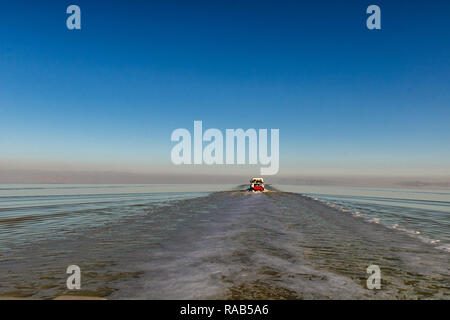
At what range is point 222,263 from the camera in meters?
10.2

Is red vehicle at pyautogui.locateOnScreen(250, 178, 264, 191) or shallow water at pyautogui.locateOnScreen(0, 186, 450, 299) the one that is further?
red vehicle at pyautogui.locateOnScreen(250, 178, 264, 191)

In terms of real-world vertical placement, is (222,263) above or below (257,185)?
above

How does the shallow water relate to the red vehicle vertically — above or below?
above

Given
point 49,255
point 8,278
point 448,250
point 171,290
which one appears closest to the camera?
point 171,290

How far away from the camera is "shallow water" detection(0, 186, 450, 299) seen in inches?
295

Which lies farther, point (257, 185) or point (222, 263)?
point (257, 185)

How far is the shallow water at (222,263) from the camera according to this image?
7500mm

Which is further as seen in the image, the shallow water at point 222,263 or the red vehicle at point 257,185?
the red vehicle at point 257,185

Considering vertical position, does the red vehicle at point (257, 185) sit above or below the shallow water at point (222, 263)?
below

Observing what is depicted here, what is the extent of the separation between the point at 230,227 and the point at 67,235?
11.2 meters

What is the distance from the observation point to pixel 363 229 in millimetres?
19750
